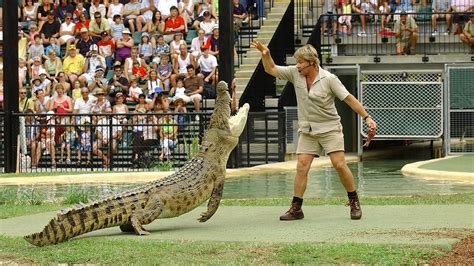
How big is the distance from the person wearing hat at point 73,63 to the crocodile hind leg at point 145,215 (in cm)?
1817

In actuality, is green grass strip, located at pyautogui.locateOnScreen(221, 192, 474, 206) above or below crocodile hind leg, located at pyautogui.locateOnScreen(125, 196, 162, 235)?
below

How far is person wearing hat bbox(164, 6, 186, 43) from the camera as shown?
29.9 meters

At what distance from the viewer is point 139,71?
2894 centimetres

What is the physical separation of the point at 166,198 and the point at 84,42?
1925cm

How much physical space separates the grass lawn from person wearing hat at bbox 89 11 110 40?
19615 mm

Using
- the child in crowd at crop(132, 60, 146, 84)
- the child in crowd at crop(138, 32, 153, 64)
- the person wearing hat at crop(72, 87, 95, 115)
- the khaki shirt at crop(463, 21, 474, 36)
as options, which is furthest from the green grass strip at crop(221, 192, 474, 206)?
the child in crowd at crop(138, 32, 153, 64)

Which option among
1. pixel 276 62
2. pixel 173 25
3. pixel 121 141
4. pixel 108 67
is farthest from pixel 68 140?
pixel 276 62

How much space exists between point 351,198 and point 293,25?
56.4 ft

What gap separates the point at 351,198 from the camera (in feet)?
41.2

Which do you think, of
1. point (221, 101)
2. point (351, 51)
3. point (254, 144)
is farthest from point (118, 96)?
point (221, 101)

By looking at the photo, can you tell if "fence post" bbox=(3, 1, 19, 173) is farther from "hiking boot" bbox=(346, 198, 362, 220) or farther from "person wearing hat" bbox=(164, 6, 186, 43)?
"hiking boot" bbox=(346, 198, 362, 220)

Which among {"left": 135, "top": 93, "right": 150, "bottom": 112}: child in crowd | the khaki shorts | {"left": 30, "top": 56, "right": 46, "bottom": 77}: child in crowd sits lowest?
the khaki shorts

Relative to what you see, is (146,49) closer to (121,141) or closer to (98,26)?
(98,26)

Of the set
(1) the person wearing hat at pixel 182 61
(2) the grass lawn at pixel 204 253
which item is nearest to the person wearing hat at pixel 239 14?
(1) the person wearing hat at pixel 182 61
